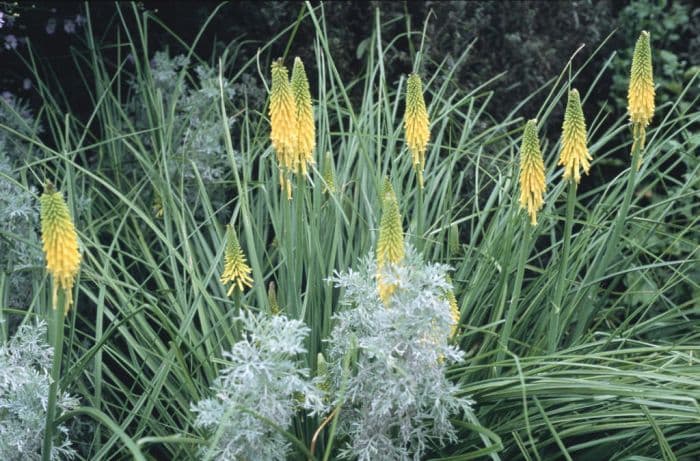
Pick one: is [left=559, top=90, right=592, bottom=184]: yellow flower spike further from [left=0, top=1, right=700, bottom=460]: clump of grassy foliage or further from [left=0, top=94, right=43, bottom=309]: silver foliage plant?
[left=0, top=94, right=43, bottom=309]: silver foliage plant

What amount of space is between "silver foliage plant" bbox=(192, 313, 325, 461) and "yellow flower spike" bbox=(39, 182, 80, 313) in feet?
1.73

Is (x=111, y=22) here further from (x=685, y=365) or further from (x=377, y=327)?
(x=685, y=365)

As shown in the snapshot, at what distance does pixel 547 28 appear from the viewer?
227 inches

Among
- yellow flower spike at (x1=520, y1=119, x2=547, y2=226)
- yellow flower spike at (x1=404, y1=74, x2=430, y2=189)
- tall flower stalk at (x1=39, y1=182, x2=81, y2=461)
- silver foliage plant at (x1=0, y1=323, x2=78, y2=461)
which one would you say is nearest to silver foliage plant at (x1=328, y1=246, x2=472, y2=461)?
yellow flower spike at (x1=520, y1=119, x2=547, y2=226)

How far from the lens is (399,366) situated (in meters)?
2.87

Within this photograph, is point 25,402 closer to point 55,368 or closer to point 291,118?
point 55,368

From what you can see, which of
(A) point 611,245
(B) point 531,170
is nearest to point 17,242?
(B) point 531,170

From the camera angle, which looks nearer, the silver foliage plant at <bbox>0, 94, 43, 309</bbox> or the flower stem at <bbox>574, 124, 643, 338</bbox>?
the flower stem at <bbox>574, 124, 643, 338</bbox>

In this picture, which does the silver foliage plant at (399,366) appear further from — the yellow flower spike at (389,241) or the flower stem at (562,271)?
the flower stem at (562,271)

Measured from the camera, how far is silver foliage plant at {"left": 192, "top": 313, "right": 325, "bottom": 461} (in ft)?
8.94

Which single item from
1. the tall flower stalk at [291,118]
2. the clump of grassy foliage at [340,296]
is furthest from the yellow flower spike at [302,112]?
the clump of grassy foliage at [340,296]

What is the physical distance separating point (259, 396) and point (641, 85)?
170cm

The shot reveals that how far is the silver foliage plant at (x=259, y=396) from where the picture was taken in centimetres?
272

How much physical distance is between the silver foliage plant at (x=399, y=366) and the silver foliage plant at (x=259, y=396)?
173 mm
